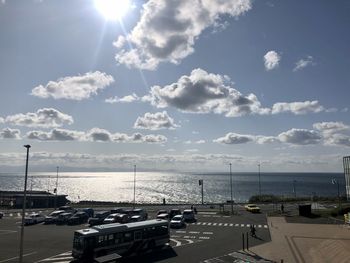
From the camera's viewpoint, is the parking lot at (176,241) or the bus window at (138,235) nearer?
the parking lot at (176,241)

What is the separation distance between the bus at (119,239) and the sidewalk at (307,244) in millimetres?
9136

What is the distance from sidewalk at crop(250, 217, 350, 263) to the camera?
101 feet

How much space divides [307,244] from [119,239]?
19.3 meters

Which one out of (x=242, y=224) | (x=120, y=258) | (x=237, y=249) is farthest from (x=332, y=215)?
(x=120, y=258)

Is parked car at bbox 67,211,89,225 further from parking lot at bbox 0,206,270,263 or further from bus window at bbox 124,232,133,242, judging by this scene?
bus window at bbox 124,232,133,242

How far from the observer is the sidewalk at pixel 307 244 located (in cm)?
3086

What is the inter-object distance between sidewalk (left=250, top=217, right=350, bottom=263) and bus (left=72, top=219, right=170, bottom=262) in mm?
9136

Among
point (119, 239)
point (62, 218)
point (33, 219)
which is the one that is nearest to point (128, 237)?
point (119, 239)

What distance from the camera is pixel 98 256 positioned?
92.9ft

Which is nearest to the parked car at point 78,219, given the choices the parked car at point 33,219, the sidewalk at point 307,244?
the parked car at point 33,219

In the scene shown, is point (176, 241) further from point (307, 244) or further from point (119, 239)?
point (307, 244)

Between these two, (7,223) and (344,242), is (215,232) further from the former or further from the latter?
(7,223)

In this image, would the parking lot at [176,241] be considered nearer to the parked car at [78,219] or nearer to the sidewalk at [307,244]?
the sidewalk at [307,244]

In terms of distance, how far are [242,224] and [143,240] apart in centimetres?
2221
